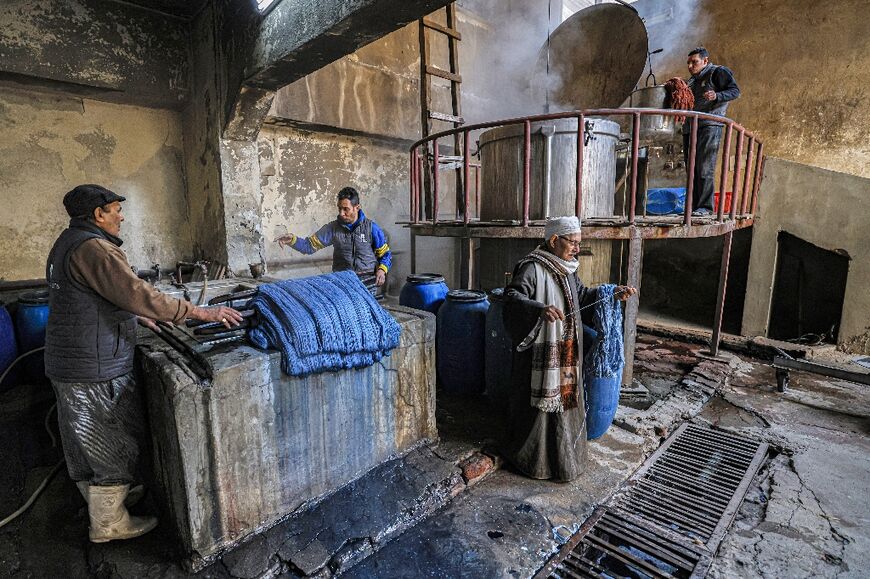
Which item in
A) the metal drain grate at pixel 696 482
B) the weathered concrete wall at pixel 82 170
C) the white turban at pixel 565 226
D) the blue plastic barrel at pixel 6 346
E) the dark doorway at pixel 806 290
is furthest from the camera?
the dark doorway at pixel 806 290

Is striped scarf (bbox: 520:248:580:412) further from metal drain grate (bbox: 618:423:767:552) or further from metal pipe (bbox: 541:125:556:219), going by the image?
metal pipe (bbox: 541:125:556:219)

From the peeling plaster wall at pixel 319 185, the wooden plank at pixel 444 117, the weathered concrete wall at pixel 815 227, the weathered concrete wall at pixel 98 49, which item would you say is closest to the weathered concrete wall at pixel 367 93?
the peeling plaster wall at pixel 319 185

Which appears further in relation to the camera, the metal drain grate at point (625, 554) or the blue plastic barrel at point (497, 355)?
the blue plastic barrel at point (497, 355)

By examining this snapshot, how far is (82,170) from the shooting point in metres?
5.39

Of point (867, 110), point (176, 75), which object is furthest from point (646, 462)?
point (867, 110)

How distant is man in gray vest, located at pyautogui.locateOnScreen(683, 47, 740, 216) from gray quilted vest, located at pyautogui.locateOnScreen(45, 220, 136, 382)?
20.0 feet

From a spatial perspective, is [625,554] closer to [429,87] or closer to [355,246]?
[355,246]

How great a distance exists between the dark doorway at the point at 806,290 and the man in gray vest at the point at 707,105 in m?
2.37

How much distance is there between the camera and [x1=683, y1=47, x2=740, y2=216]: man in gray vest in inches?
224

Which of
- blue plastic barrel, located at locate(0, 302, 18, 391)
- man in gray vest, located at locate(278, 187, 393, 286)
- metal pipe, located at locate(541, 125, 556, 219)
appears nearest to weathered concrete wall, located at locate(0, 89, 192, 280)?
blue plastic barrel, located at locate(0, 302, 18, 391)

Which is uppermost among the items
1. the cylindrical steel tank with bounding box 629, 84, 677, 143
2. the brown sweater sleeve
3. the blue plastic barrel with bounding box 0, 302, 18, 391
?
the cylindrical steel tank with bounding box 629, 84, 677, 143

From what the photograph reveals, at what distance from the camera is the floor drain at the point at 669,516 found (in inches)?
104

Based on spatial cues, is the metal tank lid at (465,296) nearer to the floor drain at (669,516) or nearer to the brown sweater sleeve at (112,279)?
the floor drain at (669,516)

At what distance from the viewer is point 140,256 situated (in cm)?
596
